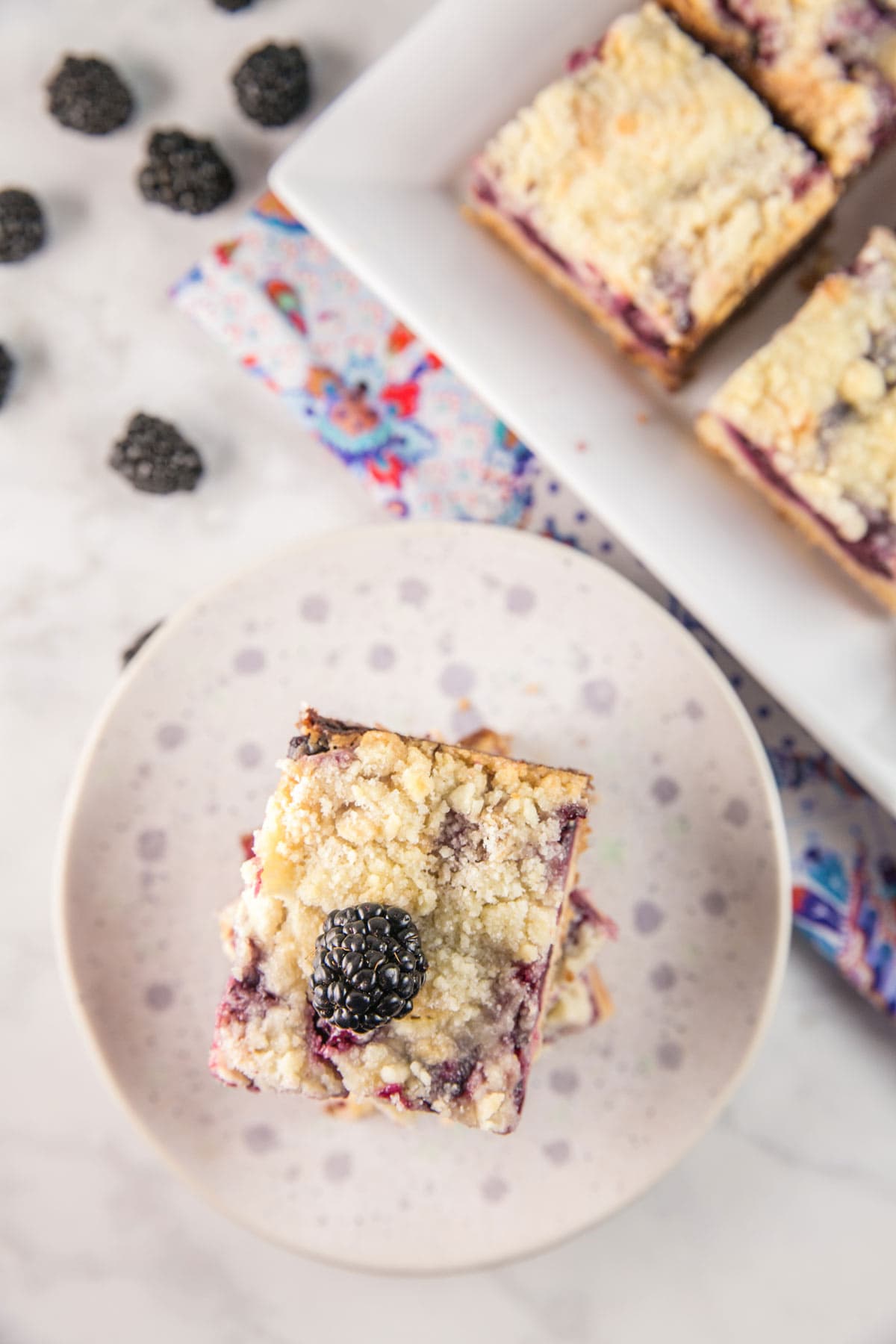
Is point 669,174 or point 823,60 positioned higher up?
point 823,60

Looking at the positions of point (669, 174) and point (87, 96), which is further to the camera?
point (87, 96)

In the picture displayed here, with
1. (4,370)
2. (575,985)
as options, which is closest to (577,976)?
(575,985)

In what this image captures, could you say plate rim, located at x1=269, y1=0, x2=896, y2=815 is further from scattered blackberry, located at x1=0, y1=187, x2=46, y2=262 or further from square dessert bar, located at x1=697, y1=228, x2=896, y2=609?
scattered blackberry, located at x1=0, y1=187, x2=46, y2=262

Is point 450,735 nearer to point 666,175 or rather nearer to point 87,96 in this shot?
point 666,175

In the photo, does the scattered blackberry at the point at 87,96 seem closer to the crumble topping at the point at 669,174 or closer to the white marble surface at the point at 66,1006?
the white marble surface at the point at 66,1006

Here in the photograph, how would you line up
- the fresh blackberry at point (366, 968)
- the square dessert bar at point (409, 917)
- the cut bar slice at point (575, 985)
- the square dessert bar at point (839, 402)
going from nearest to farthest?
the fresh blackberry at point (366, 968)
the square dessert bar at point (409, 917)
the cut bar slice at point (575, 985)
the square dessert bar at point (839, 402)

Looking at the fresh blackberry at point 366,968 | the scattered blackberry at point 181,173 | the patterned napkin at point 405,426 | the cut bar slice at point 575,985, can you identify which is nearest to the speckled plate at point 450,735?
the cut bar slice at point 575,985
